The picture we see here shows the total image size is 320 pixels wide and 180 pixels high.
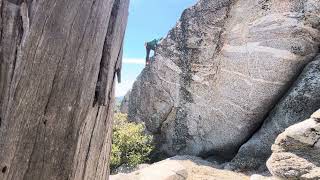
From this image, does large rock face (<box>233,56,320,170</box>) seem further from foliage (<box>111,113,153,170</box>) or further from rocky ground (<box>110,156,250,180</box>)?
foliage (<box>111,113,153,170</box>)

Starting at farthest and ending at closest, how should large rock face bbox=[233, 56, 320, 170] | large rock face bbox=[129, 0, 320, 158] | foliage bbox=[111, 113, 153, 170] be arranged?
1. foliage bbox=[111, 113, 153, 170]
2. large rock face bbox=[129, 0, 320, 158]
3. large rock face bbox=[233, 56, 320, 170]

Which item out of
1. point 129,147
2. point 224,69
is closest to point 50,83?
point 224,69

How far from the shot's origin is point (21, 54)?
1.82m

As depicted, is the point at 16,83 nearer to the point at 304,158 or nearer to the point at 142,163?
the point at 304,158

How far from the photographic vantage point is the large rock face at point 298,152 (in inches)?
534

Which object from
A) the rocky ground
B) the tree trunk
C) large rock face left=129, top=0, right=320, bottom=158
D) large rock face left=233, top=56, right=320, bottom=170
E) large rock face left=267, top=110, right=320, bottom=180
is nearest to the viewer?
the tree trunk

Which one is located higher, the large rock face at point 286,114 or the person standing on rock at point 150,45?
the person standing on rock at point 150,45

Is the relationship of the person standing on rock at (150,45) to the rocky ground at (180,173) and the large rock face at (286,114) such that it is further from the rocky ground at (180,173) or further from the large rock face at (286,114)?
the rocky ground at (180,173)

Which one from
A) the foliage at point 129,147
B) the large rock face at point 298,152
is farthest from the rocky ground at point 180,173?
the foliage at point 129,147

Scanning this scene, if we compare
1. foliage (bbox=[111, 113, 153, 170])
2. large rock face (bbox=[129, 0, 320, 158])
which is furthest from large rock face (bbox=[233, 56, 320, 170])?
foliage (bbox=[111, 113, 153, 170])

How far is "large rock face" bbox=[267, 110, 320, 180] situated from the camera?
1356 centimetres

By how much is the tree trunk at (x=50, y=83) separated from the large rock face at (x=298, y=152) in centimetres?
1228

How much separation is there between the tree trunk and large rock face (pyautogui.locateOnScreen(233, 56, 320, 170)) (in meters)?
17.5

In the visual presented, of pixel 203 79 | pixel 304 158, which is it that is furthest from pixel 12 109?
pixel 203 79
